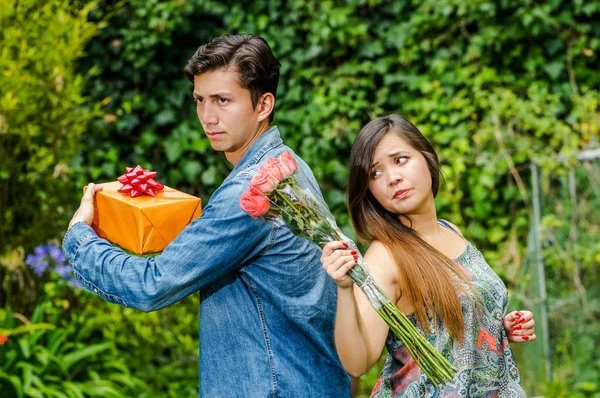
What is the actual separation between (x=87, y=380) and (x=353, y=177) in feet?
8.53

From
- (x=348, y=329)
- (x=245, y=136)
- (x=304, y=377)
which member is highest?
Answer: (x=245, y=136)

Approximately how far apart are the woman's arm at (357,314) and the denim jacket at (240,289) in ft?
0.39

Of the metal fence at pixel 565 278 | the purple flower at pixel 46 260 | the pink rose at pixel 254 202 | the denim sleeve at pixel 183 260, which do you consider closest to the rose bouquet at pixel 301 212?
the pink rose at pixel 254 202

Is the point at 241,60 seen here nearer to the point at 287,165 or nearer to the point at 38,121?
the point at 287,165

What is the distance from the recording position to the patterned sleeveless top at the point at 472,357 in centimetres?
206

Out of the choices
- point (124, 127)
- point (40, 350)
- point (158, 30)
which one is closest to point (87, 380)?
point (40, 350)

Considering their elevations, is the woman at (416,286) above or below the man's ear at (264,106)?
below

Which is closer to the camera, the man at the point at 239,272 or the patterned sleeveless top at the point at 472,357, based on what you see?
the man at the point at 239,272

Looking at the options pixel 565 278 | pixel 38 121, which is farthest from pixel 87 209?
pixel 565 278

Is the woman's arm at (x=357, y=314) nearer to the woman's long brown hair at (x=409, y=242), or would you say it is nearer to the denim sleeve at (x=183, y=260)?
the woman's long brown hair at (x=409, y=242)

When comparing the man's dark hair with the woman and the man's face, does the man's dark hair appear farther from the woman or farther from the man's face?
the woman

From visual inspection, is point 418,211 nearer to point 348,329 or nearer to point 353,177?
point 353,177

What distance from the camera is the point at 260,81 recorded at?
2100mm

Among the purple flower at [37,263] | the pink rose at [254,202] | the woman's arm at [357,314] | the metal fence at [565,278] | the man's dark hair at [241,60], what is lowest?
the metal fence at [565,278]
